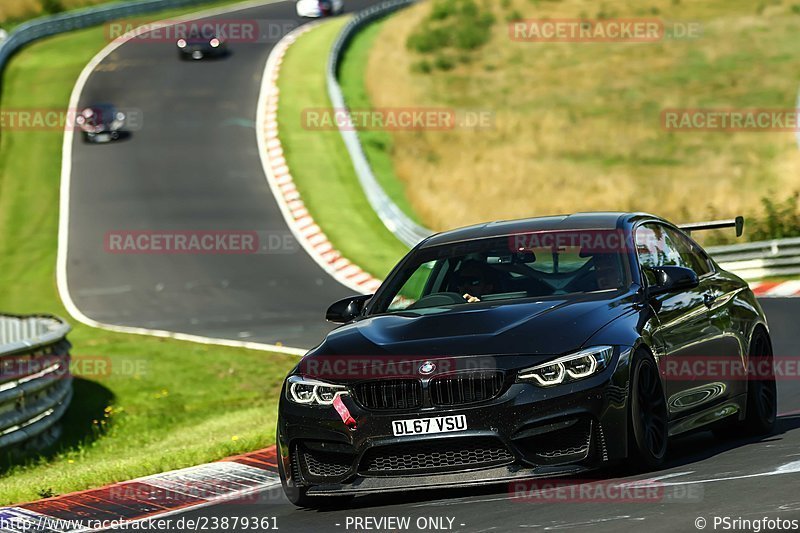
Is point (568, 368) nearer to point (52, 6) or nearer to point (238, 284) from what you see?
point (238, 284)

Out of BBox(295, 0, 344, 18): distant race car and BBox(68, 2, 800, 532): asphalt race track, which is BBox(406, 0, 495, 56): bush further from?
BBox(68, 2, 800, 532): asphalt race track

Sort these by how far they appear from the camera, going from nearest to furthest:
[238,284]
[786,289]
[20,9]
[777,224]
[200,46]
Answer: [786,289], [777,224], [238,284], [200,46], [20,9]

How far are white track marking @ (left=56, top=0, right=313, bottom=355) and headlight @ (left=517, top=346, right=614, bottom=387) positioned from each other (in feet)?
43.1

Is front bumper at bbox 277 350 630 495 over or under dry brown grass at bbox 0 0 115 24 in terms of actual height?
under

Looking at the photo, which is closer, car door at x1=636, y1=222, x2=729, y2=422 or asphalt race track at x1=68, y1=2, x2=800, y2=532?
asphalt race track at x1=68, y1=2, x2=800, y2=532

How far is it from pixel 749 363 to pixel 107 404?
1011cm

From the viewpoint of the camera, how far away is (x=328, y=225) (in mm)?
32281

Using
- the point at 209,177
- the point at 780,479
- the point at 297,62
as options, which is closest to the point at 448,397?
the point at 780,479

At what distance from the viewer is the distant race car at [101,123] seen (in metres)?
39.0

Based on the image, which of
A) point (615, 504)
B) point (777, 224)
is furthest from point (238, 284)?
point (615, 504)

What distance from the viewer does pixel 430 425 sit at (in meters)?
7.00

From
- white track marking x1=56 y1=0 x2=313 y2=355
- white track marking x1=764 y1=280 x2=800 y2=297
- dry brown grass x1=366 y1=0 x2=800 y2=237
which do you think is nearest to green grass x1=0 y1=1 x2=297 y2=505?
white track marking x1=56 y1=0 x2=313 y2=355

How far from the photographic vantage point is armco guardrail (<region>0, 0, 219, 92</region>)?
4831 centimetres

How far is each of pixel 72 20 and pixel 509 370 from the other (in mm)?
49180
